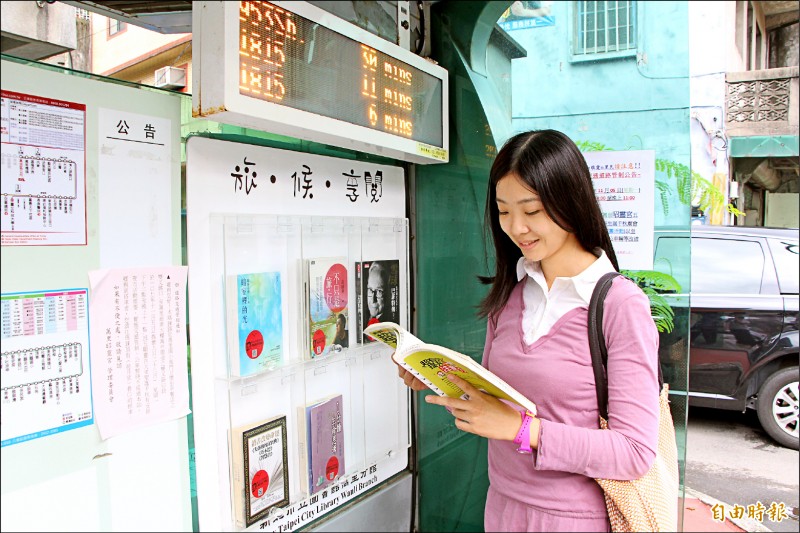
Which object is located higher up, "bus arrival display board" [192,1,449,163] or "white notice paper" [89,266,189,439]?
"bus arrival display board" [192,1,449,163]

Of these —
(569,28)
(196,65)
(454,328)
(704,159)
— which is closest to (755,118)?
(704,159)

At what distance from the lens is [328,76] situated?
166cm

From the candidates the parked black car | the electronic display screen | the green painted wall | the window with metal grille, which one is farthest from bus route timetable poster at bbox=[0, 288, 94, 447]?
the window with metal grille

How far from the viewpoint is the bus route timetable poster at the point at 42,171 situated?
124 cm

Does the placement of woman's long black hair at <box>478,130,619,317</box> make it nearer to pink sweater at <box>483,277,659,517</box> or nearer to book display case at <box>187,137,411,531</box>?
pink sweater at <box>483,277,659,517</box>

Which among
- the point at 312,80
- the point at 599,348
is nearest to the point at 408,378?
the point at 599,348

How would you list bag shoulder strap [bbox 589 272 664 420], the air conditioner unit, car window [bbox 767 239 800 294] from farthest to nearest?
car window [bbox 767 239 800 294] → the air conditioner unit → bag shoulder strap [bbox 589 272 664 420]

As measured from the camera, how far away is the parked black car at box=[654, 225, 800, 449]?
2.09m

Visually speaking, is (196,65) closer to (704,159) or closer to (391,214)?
(391,214)

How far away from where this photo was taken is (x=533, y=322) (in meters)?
1.52

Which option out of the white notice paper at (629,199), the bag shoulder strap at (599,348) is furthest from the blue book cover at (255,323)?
the white notice paper at (629,199)

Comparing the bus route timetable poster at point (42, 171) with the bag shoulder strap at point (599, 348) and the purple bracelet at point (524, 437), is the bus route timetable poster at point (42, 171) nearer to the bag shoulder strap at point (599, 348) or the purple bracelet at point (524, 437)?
the purple bracelet at point (524, 437)

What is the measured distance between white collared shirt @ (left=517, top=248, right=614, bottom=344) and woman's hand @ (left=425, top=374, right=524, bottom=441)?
0.19 metres

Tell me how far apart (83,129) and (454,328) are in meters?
1.56
